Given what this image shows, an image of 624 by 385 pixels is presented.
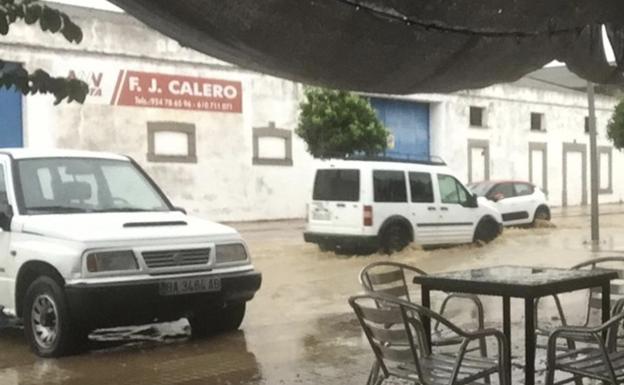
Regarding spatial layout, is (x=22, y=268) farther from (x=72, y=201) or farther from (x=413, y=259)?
(x=413, y=259)

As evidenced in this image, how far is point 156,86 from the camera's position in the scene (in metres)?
27.2

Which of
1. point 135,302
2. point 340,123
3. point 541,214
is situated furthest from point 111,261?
point 541,214

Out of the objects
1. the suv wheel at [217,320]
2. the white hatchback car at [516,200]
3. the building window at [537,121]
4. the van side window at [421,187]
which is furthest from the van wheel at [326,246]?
the building window at [537,121]

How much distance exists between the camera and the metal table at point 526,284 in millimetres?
5098

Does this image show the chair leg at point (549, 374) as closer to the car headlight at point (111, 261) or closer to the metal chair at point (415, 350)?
the metal chair at point (415, 350)

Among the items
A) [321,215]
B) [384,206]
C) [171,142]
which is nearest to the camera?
[384,206]

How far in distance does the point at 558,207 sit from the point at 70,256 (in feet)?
115

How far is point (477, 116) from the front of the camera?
125ft

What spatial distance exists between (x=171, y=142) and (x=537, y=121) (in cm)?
1943

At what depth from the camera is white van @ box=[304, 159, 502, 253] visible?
17.9 m

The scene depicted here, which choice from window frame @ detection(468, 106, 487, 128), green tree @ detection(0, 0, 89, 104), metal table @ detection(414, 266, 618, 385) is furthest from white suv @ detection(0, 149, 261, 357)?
window frame @ detection(468, 106, 487, 128)

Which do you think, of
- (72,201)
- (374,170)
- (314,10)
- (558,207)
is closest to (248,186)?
(374,170)

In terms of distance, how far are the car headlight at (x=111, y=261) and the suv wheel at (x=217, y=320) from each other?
1.31m

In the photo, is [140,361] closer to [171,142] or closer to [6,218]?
[6,218]
